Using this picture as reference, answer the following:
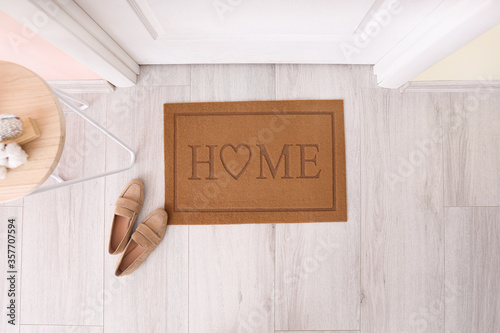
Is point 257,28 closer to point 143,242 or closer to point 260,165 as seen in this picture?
point 260,165

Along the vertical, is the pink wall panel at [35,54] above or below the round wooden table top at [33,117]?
above

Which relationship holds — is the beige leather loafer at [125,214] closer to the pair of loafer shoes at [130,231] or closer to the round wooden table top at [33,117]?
the pair of loafer shoes at [130,231]

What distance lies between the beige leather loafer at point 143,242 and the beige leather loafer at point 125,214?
4 centimetres

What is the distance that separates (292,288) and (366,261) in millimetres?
355

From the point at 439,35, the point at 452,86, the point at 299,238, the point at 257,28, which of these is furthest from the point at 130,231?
the point at 452,86

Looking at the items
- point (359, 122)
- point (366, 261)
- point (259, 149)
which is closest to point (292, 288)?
point (366, 261)

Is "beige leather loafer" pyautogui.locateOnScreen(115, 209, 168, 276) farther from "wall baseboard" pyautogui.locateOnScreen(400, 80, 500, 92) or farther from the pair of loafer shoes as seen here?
"wall baseboard" pyautogui.locateOnScreen(400, 80, 500, 92)

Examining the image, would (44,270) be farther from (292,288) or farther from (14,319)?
(292,288)

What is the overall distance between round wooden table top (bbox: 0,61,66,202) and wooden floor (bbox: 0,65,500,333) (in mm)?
549

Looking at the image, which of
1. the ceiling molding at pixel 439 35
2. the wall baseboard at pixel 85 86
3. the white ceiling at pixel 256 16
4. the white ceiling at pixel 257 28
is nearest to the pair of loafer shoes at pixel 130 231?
the wall baseboard at pixel 85 86

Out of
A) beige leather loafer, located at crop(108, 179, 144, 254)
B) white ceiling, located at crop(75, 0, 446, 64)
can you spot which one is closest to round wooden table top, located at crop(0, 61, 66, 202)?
white ceiling, located at crop(75, 0, 446, 64)

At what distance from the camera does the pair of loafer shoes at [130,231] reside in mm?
1198

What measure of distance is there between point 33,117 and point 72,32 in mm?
278

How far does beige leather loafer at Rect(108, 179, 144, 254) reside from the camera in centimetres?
121
